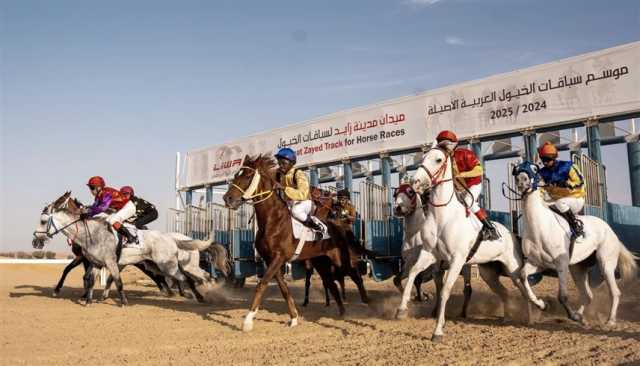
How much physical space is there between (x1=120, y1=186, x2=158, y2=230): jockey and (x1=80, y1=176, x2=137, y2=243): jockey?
295 mm

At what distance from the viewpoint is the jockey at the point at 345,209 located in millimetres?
9680

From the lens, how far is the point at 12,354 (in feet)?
16.7

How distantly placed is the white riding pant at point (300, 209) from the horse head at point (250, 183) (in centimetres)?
59

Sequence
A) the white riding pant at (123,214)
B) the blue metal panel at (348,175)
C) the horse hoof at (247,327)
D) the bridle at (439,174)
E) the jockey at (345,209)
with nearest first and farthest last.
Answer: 1. the bridle at (439,174)
2. the horse hoof at (247,327)
3. the white riding pant at (123,214)
4. the jockey at (345,209)
5. the blue metal panel at (348,175)

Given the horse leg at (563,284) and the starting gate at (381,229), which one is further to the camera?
the starting gate at (381,229)

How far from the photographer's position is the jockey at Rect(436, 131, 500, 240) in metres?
6.24

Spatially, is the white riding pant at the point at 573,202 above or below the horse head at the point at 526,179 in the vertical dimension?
below

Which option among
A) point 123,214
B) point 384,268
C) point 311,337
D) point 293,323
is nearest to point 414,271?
point 311,337

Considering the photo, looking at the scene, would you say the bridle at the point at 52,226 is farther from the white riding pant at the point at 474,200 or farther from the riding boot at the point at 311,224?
the white riding pant at the point at 474,200

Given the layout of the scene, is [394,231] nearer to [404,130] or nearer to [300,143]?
[404,130]

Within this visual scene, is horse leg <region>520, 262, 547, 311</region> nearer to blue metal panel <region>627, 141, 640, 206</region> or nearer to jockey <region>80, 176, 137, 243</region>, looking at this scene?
jockey <region>80, 176, 137, 243</region>

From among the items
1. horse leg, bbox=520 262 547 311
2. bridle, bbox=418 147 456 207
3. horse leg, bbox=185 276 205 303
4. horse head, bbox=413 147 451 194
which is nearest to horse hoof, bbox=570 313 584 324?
horse leg, bbox=520 262 547 311

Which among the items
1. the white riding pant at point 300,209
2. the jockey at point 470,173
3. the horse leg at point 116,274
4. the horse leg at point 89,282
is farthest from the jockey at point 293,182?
the horse leg at point 89,282

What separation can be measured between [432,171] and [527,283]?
1.93 metres
